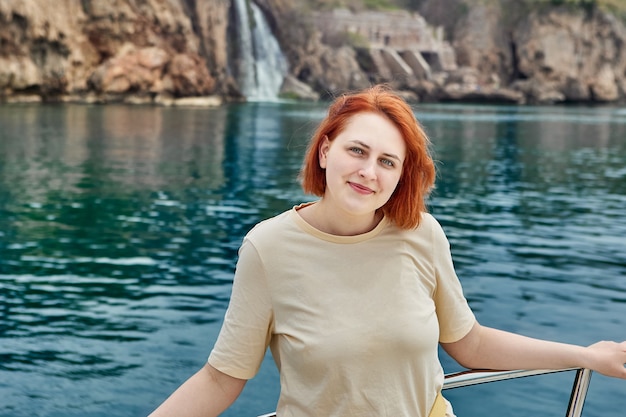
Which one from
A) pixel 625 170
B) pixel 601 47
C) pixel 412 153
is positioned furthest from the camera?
pixel 601 47

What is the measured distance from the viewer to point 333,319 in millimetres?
2572

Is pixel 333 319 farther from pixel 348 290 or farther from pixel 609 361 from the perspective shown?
pixel 609 361

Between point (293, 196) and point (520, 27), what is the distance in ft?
358

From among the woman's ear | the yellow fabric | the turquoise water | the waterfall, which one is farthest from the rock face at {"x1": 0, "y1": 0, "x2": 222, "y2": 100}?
the yellow fabric

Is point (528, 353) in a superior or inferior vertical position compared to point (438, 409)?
superior

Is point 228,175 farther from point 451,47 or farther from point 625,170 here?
point 451,47

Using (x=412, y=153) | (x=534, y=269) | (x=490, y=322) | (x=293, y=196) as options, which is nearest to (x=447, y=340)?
(x=412, y=153)

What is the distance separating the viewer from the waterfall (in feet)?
268

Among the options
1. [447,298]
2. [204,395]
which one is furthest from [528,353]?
[204,395]

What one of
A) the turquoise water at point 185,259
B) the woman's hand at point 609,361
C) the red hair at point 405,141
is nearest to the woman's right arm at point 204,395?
the red hair at point 405,141

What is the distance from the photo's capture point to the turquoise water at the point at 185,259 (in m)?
8.06

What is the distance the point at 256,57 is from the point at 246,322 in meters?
82.3

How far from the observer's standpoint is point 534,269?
41.6 feet

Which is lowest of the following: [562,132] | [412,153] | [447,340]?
[562,132]
